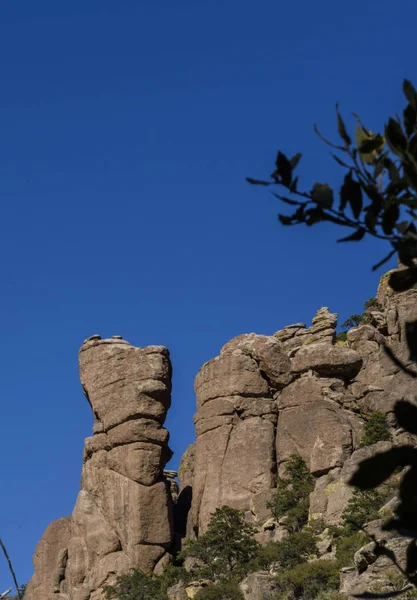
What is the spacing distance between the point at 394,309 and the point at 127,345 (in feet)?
36.2

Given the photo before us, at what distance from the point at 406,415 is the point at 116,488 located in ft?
135

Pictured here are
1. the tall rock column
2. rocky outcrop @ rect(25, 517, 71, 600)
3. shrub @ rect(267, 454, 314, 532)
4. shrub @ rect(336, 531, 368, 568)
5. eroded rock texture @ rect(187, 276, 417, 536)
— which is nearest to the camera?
shrub @ rect(336, 531, 368, 568)

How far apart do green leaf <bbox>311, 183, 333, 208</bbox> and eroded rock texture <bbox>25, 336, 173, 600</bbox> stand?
129 ft

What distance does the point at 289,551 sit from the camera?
34.2 meters

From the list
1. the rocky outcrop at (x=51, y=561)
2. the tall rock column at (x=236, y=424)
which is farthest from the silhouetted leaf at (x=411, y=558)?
the rocky outcrop at (x=51, y=561)

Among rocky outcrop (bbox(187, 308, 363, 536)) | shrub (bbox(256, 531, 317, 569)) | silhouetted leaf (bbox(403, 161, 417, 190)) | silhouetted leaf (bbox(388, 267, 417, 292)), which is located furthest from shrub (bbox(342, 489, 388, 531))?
silhouetted leaf (bbox(403, 161, 417, 190))

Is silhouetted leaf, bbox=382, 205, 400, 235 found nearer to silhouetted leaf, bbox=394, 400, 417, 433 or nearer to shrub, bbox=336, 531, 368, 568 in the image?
silhouetted leaf, bbox=394, 400, 417, 433

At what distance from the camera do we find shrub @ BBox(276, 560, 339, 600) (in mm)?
28641

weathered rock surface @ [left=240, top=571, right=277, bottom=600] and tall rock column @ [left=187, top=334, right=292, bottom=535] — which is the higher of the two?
tall rock column @ [left=187, top=334, right=292, bottom=535]

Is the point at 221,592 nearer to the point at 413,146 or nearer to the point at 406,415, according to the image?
the point at 406,415

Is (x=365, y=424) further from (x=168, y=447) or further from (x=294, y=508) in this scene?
(x=168, y=447)

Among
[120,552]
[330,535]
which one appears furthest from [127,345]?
[330,535]

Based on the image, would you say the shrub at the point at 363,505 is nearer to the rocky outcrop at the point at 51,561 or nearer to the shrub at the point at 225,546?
the shrub at the point at 225,546

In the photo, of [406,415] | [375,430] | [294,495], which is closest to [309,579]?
[294,495]
